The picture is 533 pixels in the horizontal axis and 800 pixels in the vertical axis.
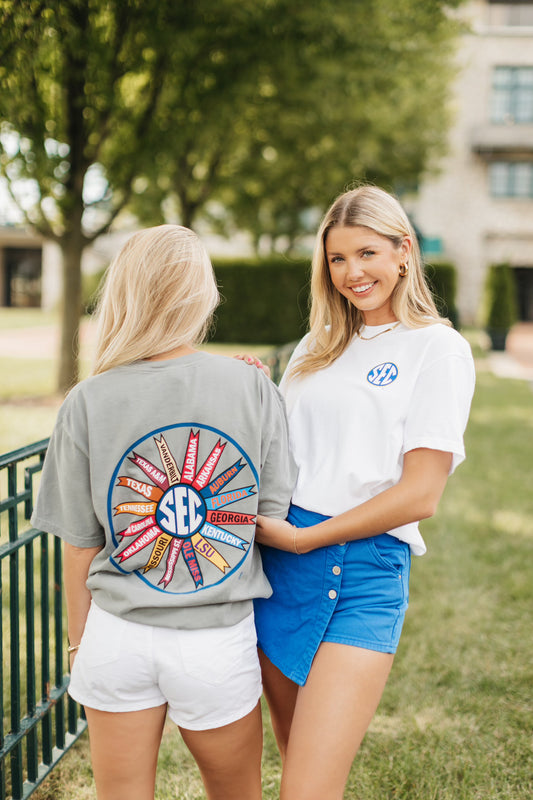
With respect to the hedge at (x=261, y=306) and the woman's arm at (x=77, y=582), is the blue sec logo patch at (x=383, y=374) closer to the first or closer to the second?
the woman's arm at (x=77, y=582)

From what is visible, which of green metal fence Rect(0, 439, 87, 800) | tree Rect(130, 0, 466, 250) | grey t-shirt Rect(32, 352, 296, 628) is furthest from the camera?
tree Rect(130, 0, 466, 250)

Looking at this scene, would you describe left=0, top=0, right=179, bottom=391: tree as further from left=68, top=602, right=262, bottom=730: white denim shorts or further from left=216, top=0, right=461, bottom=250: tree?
left=68, top=602, right=262, bottom=730: white denim shorts

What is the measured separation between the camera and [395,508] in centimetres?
187

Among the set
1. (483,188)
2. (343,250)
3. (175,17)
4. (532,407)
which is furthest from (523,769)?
(483,188)

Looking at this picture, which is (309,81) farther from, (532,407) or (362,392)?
(362,392)

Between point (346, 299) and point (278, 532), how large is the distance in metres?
0.80

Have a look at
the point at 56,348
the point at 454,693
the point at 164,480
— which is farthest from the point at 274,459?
the point at 56,348

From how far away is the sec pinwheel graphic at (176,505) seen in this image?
169 cm

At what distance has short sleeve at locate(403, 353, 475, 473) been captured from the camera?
185 cm

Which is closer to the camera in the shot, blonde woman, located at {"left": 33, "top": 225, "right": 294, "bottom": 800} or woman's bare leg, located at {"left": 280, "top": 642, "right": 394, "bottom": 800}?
blonde woman, located at {"left": 33, "top": 225, "right": 294, "bottom": 800}

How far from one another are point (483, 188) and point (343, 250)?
34.9 metres

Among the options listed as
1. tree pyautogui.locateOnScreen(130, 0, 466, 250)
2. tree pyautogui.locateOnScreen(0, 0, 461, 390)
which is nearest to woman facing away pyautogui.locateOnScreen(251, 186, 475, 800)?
tree pyautogui.locateOnScreen(130, 0, 466, 250)

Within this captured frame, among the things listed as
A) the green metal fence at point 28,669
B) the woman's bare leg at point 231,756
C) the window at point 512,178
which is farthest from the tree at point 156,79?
the window at point 512,178

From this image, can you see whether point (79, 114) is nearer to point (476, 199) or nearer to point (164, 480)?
point (164, 480)
